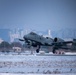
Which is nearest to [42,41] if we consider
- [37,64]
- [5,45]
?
[37,64]

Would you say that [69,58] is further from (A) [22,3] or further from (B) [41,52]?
(A) [22,3]

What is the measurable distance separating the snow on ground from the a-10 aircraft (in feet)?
0.74

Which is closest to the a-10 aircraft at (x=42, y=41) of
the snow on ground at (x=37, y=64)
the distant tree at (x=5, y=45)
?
the snow on ground at (x=37, y=64)

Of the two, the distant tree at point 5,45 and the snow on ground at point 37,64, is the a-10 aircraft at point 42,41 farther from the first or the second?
the distant tree at point 5,45

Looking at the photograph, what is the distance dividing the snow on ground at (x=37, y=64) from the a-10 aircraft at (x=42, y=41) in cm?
22

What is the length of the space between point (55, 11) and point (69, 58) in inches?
49.3

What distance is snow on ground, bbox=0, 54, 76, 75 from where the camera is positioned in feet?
30.0

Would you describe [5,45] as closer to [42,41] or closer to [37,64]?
[37,64]

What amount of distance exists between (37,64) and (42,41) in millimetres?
848

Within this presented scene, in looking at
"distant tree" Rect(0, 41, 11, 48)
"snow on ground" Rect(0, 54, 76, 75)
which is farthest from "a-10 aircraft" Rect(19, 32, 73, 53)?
"distant tree" Rect(0, 41, 11, 48)

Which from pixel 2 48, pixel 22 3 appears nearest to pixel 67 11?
pixel 22 3

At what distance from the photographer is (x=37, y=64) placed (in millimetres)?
9562

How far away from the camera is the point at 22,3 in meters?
9.38

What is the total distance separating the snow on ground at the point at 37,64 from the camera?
360 inches
